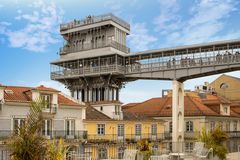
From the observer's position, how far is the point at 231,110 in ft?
210

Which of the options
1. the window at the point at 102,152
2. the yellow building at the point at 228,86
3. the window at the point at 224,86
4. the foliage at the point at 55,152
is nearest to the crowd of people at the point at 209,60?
the window at the point at 102,152

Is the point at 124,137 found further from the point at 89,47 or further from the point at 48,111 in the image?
the point at 89,47

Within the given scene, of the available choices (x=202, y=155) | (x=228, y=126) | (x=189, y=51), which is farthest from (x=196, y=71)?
(x=202, y=155)

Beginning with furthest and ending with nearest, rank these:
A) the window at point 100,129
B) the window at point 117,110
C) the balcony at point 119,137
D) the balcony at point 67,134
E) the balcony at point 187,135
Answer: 1. the balcony at point 187,135
2. the window at point 117,110
3. the window at point 100,129
4. the balcony at point 119,137
5. the balcony at point 67,134

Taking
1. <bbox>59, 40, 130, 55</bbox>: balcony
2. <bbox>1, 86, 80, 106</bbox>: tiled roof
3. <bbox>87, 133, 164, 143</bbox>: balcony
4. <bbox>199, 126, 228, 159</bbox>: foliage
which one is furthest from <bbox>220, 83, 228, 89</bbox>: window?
<bbox>199, 126, 228, 159</bbox>: foliage

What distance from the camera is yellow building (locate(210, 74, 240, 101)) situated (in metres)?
69.9

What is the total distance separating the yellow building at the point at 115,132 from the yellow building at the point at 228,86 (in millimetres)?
23212

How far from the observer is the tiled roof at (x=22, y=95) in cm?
Result: 3788

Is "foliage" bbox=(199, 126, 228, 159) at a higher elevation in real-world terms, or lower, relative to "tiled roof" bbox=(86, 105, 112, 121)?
lower

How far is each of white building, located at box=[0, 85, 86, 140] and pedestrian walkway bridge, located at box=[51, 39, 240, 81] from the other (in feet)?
35.1

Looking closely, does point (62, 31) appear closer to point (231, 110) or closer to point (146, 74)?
point (146, 74)

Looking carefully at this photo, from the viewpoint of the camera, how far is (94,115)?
46.4m

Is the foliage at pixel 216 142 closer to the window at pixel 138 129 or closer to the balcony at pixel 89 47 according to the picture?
the window at pixel 138 129

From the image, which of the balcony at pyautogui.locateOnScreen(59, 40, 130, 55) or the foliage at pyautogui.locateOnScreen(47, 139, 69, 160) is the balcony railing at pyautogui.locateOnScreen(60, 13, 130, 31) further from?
the foliage at pyautogui.locateOnScreen(47, 139, 69, 160)
